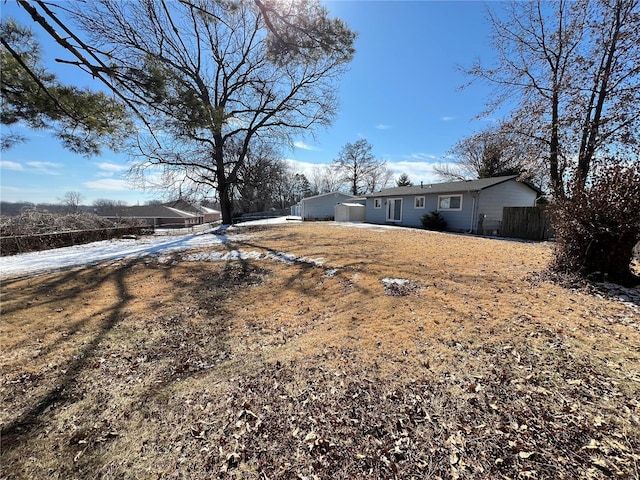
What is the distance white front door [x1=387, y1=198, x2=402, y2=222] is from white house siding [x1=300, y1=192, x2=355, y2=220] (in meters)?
9.93

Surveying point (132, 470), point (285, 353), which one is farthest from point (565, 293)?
point (132, 470)

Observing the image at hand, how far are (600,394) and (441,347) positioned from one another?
121cm

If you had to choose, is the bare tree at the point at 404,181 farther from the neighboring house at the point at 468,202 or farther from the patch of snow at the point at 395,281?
the patch of snow at the point at 395,281

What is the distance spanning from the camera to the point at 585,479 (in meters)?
1.56

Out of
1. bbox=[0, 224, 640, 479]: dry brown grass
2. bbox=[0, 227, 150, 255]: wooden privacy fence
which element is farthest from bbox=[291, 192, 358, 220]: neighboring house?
bbox=[0, 224, 640, 479]: dry brown grass

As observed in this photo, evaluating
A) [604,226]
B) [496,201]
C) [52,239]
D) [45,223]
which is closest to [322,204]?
[496,201]

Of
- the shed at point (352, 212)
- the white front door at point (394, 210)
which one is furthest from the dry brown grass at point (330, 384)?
the shed at point (352, 212)

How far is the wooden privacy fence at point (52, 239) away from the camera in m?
9.35

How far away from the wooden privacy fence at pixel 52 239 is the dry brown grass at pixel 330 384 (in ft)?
22.2

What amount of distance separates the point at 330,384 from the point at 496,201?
53.0ft

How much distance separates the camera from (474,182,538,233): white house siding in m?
14.3

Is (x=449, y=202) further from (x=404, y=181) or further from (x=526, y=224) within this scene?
(x=404, y=181)

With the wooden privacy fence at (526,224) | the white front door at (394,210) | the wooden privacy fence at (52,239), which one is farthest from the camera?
the white front door at (394,210)

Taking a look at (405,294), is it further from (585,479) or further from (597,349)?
(585,479)
